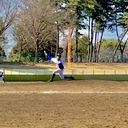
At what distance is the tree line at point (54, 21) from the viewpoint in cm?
4171

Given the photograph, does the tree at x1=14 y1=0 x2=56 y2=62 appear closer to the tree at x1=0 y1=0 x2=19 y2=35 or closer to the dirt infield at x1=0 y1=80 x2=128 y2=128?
the tree at x1=0 y1=0 x2=19 y2=35

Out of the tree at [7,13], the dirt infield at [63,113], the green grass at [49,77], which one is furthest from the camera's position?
the tree at [7,13]

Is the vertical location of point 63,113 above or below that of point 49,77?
below

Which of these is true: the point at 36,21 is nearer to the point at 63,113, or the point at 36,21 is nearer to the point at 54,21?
the point at 54,21

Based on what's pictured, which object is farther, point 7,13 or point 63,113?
point 7,13

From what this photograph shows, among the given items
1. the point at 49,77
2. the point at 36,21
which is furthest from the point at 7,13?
the point at 49,77

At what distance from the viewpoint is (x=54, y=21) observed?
4481 centimetres

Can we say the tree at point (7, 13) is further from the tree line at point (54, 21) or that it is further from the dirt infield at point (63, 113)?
the dirt infield at point (63, 113)

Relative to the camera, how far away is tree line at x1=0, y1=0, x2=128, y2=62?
41709 mm

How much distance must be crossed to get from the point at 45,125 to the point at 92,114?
6.08ft

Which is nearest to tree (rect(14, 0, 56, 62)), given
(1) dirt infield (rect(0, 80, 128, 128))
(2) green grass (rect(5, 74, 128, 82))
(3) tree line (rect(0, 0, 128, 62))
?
(3) tree line (rect(0, 0, 128, 62))

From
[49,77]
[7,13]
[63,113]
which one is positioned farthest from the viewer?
[7,13]

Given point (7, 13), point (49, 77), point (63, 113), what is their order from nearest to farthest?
point (63, 113)
point (49, 77)
point (7, 13)

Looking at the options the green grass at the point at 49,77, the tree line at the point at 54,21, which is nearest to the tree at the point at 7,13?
the tree line at the point at 54,21
